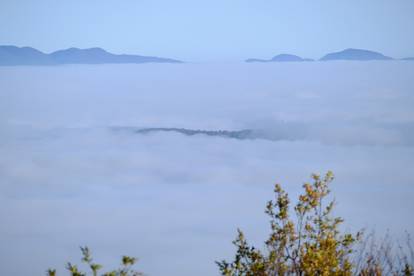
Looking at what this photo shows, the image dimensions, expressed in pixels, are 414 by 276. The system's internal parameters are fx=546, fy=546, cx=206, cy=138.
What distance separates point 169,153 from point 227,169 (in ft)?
92.2

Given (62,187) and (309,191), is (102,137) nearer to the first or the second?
(62,187)

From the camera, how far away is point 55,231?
9300 cm

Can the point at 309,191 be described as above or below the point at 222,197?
below

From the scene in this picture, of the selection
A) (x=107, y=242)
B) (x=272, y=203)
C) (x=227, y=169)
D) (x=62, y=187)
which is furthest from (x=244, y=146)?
(x=272, y=203)

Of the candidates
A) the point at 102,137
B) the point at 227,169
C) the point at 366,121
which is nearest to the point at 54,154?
the point at 102,137

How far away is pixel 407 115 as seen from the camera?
6934 inches

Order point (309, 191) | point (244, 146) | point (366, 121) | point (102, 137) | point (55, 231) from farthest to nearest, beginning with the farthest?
point (102, 137)
point (366, 121)
point (244, 146)
point (55, 231)
point (309, 191)

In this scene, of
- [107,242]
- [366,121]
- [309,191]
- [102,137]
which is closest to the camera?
[309,191]

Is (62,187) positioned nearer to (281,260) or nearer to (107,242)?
(107,242)

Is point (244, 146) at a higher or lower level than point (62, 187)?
higher

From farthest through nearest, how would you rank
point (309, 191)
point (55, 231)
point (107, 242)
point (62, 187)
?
point (62, 187)
point (55, 231)
point (107, 242)
point (309, 191)

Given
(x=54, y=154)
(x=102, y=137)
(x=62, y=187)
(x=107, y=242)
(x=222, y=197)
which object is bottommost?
(x=107, y=242)

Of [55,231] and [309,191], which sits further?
[55,231]

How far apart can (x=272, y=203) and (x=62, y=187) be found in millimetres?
120996
